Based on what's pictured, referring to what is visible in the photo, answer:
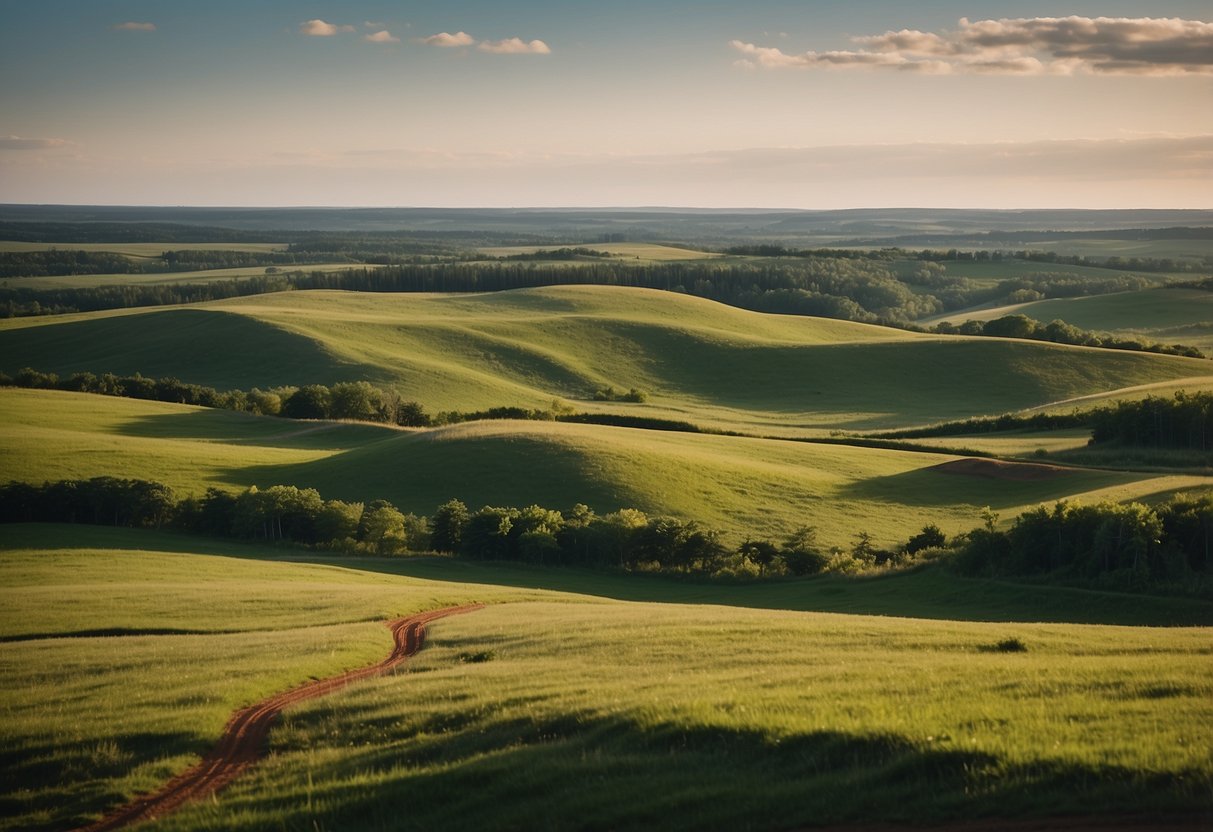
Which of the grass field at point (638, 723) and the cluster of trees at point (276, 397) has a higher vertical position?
the grass field at point (638, 723)

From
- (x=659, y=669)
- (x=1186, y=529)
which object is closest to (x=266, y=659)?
(x=659, y=669)

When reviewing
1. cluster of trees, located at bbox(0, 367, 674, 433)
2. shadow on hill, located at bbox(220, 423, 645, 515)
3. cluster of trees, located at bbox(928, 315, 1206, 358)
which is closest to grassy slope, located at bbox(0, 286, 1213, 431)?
→ cluster of trees, located at bbox(0, 367, 674, 433)

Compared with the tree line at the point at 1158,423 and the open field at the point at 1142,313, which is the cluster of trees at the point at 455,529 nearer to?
the tree line at the point at 1158,423

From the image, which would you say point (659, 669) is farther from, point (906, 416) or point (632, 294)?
point (632, 294)

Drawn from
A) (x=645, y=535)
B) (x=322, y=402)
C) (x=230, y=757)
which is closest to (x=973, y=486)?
(x=645, y=535)

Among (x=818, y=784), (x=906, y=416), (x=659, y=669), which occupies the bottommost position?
(x=906, y=416)

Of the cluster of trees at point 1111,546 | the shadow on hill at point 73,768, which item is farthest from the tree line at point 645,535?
the shadow on hill at point 73,768

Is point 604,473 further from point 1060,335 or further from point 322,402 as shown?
point 1060,335
